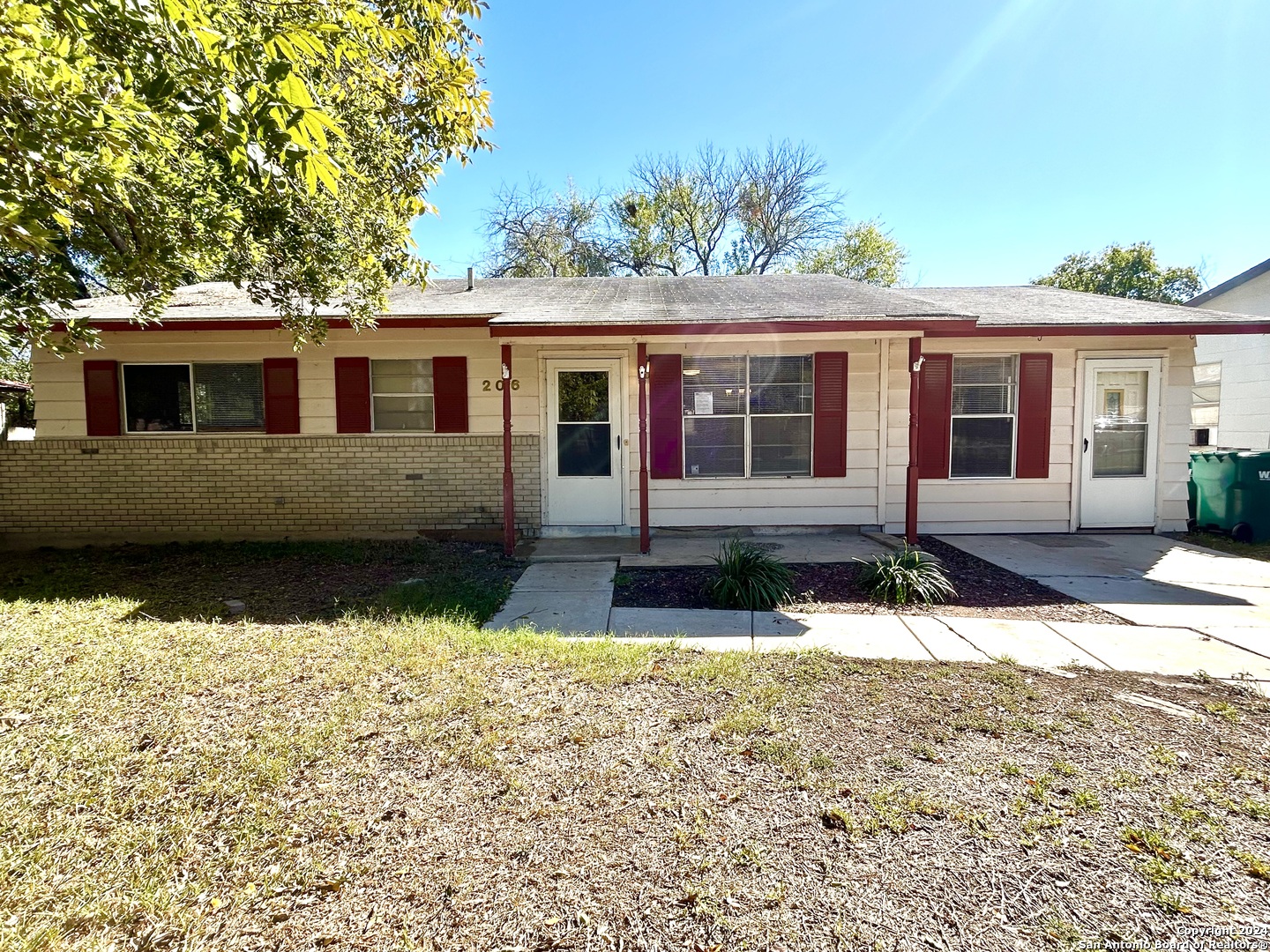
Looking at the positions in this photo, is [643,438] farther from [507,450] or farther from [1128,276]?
[1128,276]

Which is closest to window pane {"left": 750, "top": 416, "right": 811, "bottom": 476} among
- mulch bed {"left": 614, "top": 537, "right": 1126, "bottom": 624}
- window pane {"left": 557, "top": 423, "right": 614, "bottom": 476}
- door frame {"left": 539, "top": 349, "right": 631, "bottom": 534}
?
door frame {"left": 539, "top": 349, "right": 631, "bottom": 534}

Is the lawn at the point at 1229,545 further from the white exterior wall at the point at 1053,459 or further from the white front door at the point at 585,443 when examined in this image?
the white front door at the point at 585,443

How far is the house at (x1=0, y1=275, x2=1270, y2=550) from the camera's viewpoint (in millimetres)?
7621

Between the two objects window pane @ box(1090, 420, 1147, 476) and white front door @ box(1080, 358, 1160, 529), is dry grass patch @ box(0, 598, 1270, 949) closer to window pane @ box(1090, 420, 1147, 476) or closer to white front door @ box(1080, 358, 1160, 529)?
white front door @ box(1080, 358, 1160, 529)

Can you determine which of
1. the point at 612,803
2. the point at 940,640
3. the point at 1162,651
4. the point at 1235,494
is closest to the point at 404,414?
the point at 612,803

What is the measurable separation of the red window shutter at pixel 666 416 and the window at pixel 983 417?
3.68 meters

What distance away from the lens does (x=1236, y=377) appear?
9680 millimetres

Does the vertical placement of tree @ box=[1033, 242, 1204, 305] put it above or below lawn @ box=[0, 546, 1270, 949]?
above

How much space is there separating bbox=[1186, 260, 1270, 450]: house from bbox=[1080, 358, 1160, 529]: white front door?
2439 millimetres

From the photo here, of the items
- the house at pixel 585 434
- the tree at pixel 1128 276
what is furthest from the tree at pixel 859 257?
the house at pixel 585 434

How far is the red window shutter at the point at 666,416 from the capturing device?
7594 millimetres

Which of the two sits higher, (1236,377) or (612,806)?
(1236,377)

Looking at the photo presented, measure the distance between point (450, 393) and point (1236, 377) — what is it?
505 inches

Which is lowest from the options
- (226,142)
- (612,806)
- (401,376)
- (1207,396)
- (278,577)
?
(612,806)
